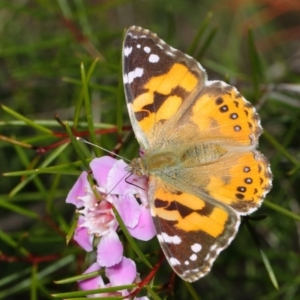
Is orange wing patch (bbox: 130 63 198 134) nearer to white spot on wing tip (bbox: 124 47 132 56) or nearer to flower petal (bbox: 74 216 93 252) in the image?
white spot on wing tip (bbox: 124 47 132 56)

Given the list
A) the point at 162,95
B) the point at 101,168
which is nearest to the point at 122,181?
the point at 101,168

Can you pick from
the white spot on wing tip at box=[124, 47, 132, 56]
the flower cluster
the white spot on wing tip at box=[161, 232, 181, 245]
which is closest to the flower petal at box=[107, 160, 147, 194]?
the flower cluster

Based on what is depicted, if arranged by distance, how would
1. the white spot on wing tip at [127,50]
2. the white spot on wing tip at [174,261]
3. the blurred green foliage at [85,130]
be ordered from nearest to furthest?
1. the white spot on wing tip at [174,261]
2. the white spot on wing tip at [127,50]
3. the blurred green foliage at [85,130]

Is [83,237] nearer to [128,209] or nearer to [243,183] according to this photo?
[128,209]

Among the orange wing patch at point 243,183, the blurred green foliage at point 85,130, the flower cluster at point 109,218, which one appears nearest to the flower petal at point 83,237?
the flower cluster at point 109,218

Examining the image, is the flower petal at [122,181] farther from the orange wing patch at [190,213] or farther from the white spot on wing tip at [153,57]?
the white spot on wing tip at [153,57]

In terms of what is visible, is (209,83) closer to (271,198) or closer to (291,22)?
(271,198)
